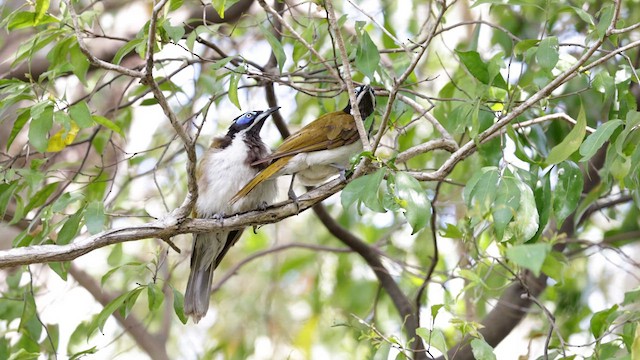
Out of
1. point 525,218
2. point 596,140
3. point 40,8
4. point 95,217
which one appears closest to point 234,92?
point 95,217

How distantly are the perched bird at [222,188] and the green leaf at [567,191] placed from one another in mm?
1705

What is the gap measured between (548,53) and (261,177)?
1.58m

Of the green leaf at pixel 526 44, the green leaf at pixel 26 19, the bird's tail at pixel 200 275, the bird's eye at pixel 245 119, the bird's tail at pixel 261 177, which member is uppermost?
the green leaf at pixel 26 19

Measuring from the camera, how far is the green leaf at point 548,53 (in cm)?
378

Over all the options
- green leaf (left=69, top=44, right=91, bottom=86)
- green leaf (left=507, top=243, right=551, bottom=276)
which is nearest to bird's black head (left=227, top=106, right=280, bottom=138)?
green leaf (left=69, top=44, right=91, bottom=86)

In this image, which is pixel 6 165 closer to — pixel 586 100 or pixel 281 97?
pixel 281 97

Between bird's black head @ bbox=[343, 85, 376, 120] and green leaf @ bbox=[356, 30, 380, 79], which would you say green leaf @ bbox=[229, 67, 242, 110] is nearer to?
green leaf @ bbox=[356, 30, 380, 79]

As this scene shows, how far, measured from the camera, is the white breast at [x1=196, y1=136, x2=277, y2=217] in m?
5.01

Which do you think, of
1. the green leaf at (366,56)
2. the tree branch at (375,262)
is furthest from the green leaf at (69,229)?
the tree branch at (375,262)

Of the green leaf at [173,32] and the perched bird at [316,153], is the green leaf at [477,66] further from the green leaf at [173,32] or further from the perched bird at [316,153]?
the green leaf at [173,32]

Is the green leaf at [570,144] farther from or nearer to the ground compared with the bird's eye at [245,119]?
nearer to the ground

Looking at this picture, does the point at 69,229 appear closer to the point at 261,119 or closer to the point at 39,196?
the point at 39,196

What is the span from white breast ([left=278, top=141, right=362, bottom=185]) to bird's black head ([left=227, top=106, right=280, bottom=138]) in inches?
19.8

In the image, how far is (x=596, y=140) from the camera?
11.0ft
